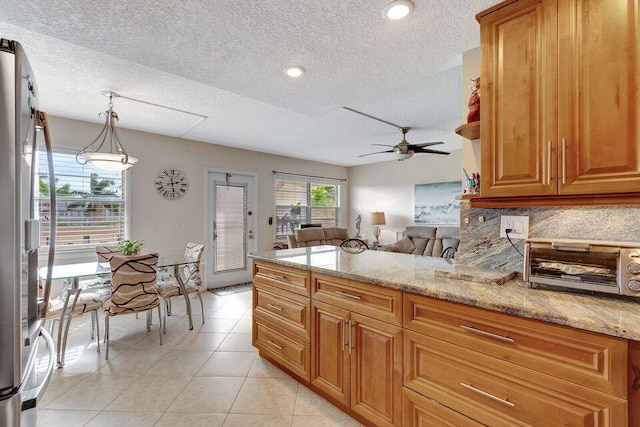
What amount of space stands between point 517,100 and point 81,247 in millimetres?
4738

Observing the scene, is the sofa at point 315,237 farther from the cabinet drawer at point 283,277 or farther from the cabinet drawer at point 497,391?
the cabinet drawer at point 497,391

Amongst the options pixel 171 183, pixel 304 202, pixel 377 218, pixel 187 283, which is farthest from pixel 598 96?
pixel 304 202

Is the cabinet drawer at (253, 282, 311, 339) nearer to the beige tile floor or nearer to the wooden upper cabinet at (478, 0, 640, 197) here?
the beige tile floor

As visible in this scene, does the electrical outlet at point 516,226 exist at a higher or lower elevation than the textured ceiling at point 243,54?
lower

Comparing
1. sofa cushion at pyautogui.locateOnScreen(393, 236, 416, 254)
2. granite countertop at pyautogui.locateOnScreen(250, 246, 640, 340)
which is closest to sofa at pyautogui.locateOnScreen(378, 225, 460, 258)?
sofa cushion at pyautogui.locateOnScreen(393, 236, 416, 254)

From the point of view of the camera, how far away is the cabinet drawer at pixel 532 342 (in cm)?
93

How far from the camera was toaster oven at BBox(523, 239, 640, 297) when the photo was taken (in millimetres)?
1112

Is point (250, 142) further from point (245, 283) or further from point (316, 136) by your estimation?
point (245, 283)

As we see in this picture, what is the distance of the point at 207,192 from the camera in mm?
4895

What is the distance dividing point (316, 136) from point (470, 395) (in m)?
3.90

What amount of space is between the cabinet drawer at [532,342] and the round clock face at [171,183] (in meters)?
4.18

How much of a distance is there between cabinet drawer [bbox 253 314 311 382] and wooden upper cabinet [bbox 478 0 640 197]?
5.16 feet

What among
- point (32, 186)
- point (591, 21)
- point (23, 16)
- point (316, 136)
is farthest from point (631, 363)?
point (316, 136)

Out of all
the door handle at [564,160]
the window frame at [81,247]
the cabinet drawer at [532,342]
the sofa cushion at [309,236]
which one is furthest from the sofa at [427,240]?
the window frame at [81,247]
